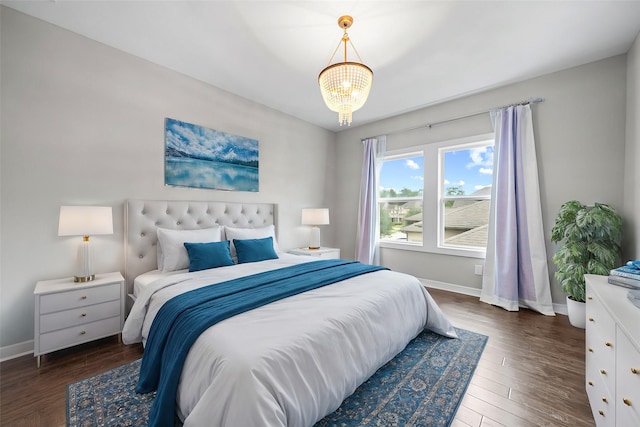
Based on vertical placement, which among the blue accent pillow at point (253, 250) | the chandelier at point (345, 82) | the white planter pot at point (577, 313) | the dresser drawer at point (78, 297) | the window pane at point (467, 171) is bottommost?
the white planter pot at point (577, 313)

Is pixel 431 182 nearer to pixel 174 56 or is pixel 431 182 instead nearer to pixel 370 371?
pixel 370 371

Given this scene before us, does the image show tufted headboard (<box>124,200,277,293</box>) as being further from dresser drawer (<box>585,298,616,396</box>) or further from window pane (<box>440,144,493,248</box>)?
dresser drawer (<box>585,298,616,396</box>)

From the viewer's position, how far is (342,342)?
146 cm

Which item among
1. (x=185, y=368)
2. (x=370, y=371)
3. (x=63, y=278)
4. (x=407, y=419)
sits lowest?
(x=407, y=419)

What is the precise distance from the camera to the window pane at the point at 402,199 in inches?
165

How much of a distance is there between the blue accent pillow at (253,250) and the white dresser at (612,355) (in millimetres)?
2657

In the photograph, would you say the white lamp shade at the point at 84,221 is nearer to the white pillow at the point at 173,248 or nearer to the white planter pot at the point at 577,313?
the white pillow at the point at 173,248

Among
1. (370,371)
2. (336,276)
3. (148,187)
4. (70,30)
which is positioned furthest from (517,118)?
(70,30)

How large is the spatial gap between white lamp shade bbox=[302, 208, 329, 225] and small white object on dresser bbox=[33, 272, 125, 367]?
2.52 metres

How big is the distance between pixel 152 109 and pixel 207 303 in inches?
90.6

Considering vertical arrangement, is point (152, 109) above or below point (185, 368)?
above

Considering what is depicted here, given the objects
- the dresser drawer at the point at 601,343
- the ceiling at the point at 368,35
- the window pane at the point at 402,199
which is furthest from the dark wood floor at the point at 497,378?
the ceiling at the point at 368,35

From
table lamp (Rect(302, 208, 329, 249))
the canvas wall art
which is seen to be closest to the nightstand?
table lamp (Rect(302, 208, 329, 249))

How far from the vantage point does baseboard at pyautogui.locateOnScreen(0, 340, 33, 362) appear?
2010 millimetres
